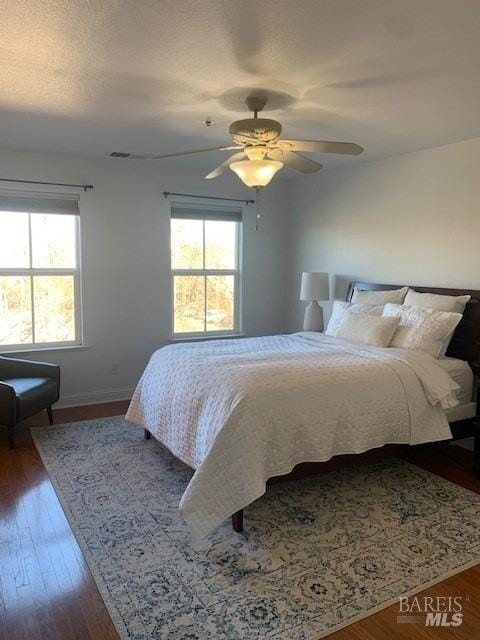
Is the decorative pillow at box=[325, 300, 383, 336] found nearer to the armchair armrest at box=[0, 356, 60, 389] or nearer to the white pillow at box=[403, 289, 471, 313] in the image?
the white pillow at box=[403, 289, 471, 313]

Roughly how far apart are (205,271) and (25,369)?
2.21 m

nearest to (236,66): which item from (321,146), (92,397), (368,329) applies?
Result: (321,146)

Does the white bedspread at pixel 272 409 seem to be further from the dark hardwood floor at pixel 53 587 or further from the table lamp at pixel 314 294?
the table lamp at pixel 314 294

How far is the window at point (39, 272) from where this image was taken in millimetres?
4609

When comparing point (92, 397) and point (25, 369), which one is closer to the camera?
point (25, 369)

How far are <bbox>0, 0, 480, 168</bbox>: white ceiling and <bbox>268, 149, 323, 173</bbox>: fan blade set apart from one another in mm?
312

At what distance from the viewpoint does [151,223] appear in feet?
16.8

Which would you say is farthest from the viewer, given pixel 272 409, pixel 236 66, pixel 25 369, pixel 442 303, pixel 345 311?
pixel 345 311

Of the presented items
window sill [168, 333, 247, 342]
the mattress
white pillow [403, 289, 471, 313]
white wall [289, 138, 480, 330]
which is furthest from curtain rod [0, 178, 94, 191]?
the mattress

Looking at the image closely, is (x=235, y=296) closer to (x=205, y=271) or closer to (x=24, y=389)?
(x=205, y=271)

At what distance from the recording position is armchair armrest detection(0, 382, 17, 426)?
3.74 meters

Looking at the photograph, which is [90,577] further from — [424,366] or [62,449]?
[424,366]

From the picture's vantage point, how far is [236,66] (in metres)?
2.47

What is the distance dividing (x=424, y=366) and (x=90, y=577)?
2.43 meters
